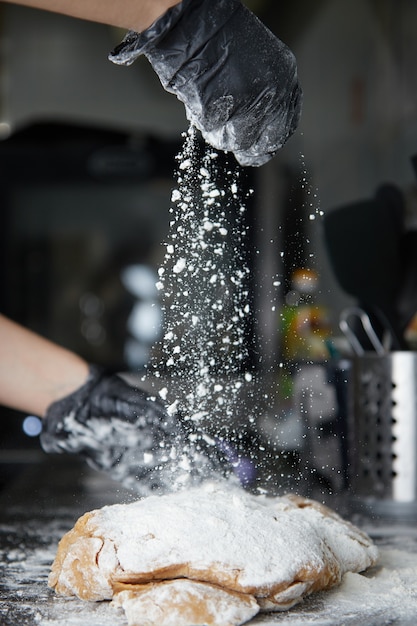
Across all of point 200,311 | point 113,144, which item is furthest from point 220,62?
point 113,144

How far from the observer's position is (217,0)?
81cm

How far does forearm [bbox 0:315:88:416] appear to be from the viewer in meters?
1.19

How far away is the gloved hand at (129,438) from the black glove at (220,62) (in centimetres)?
39

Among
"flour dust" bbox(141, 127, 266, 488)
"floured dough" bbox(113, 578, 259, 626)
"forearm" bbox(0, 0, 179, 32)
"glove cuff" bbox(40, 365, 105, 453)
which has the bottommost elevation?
"glove cuff" bbox(40, 365, 105, 453)

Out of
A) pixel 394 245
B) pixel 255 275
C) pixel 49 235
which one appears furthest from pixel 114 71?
pixel 255 275

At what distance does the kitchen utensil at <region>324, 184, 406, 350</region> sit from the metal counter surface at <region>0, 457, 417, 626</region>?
1.31 ft

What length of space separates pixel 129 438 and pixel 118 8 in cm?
60

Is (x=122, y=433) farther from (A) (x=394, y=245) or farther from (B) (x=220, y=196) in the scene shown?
(A) (x=394, y=245)

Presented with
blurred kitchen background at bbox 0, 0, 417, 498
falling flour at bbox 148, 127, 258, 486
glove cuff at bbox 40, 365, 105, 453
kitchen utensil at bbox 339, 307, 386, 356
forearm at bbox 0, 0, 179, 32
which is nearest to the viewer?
forearm at bbox 0, 0, 179, 32

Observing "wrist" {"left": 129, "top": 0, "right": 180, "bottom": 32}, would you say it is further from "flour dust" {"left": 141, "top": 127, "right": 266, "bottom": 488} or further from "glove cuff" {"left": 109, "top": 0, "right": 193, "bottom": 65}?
"flour dust" {"left": 141, "top": 127, "right": 266, "bottom": 488}

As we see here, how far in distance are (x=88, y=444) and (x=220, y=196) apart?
437 millimetres

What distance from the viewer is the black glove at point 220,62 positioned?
804mm

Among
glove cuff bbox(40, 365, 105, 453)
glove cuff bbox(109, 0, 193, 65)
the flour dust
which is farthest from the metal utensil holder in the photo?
glove cuff bbox(109, 0, 193, 65)

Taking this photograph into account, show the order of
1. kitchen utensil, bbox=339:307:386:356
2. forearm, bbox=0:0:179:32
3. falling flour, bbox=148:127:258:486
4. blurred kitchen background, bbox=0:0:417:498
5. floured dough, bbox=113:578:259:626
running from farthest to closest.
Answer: blurred kitchen background, bbox=0:0:417:498 < kitchen utensil, bbox=339:307:386:356 < falling flour, bbox=148:127:258:486 < forearm, bbox=0:0:179:32 < floured dough, bbox=113:578:259:626
